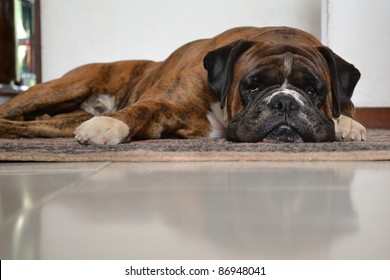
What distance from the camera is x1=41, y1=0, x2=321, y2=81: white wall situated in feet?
13.0

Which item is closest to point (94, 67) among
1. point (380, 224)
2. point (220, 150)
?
point (220, 150)

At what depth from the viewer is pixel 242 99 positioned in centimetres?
212

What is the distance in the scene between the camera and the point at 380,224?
2.50ft

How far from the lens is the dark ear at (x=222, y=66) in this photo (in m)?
2.19

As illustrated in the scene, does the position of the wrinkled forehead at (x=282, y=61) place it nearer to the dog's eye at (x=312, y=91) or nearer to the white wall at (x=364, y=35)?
the dog's eye at (x=312, y=91)

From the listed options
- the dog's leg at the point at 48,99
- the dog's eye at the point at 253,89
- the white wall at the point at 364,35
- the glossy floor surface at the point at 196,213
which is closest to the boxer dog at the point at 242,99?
the dog's eye at the point at 253,89

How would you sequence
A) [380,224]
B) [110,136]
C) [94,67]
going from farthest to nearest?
[94,67] → [110,136] → [380,224]

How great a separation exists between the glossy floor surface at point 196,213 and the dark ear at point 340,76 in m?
0.88

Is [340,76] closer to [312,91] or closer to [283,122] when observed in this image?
[312,91]

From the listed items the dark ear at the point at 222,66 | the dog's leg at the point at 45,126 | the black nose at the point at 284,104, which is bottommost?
the dog's leg at the point at 45,126

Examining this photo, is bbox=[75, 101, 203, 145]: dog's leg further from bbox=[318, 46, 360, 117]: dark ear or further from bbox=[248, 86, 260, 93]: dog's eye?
bbox=[318, 46, 360, 117]: dark ear

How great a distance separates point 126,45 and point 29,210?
3280 millimetres

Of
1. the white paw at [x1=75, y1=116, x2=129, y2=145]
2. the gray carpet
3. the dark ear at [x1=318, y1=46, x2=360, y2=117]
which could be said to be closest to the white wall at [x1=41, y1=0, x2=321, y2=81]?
the dark ear at [x1=318, y1=46, x2=360, y2=117]
